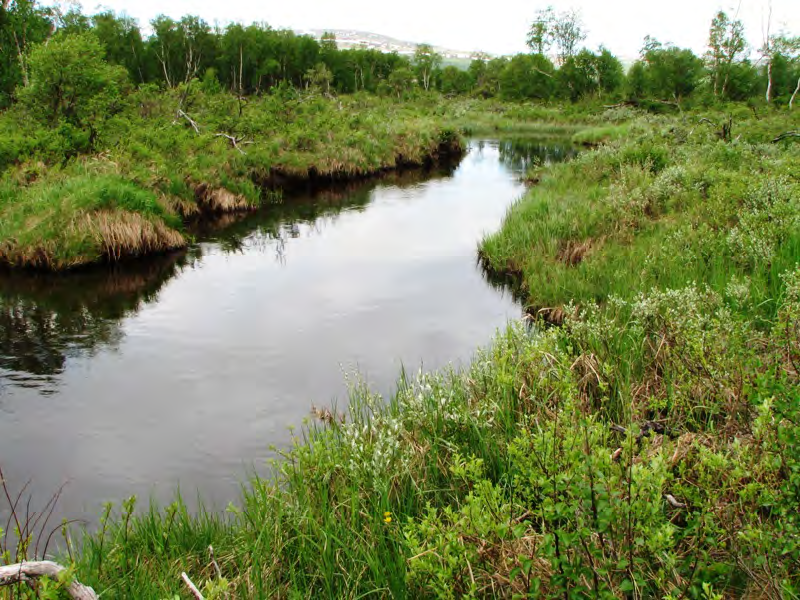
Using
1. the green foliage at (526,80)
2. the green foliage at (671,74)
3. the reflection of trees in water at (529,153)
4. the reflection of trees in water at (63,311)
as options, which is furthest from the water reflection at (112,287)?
the green foliage at (526,80)

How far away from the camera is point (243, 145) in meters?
23.0

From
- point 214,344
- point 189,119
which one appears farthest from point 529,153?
point 214,344

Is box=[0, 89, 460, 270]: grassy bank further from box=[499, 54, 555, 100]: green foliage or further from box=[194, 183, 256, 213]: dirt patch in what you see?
box=[499, 54, 555, 100]: green foliage

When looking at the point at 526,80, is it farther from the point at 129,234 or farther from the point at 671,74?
the point at 129,234

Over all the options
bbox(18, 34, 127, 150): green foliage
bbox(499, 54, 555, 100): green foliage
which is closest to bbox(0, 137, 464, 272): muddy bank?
bbox(18, 34, 127, 150): green foliage

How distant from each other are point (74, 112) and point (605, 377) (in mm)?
18170

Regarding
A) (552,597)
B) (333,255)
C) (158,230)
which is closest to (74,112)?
(158,230)

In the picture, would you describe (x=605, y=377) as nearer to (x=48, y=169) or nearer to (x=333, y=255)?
(x=333, y=255)

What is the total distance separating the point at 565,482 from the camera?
2.98 metres

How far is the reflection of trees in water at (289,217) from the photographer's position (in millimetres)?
17328

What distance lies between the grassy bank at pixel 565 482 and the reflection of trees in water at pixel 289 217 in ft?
34.2

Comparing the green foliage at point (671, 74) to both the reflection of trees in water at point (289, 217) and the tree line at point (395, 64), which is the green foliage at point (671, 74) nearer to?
the tree line at point (395, 64)

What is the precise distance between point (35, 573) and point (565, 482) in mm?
2643

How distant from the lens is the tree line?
51.3 meters
